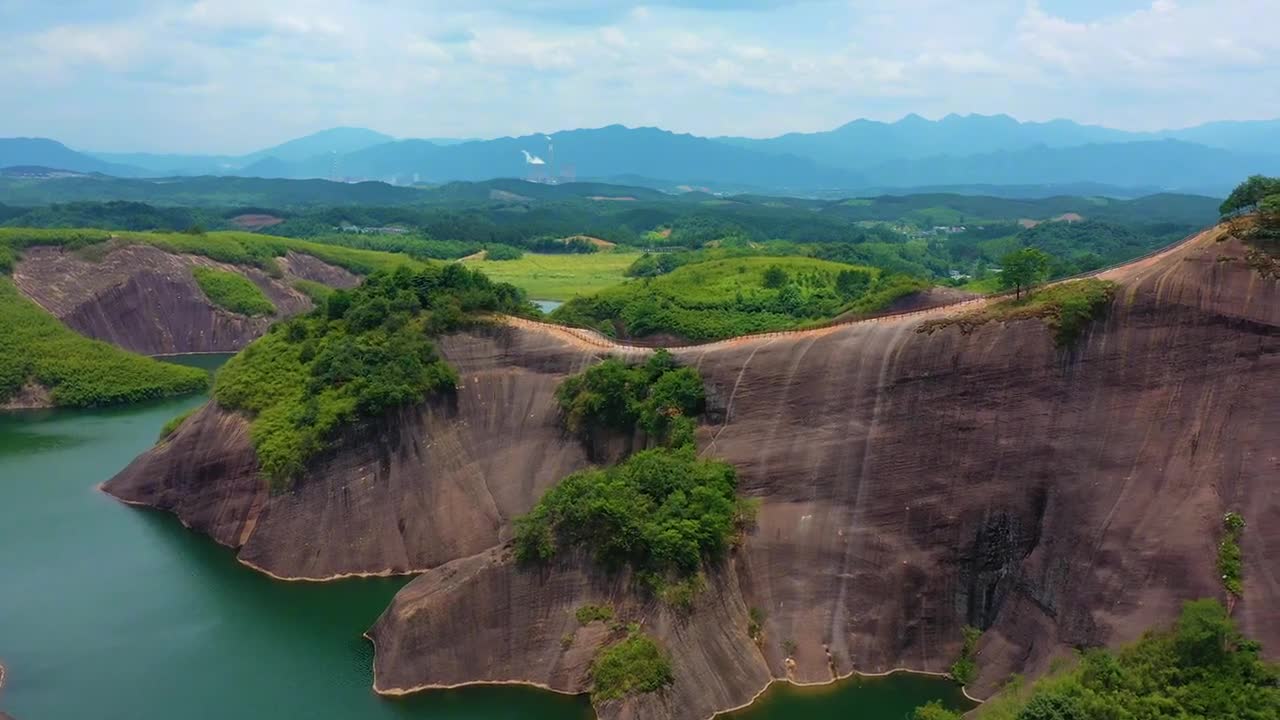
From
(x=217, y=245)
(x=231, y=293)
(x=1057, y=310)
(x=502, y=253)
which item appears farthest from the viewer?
(x=502, y=253)

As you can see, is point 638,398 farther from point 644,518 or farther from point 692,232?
point 692,232

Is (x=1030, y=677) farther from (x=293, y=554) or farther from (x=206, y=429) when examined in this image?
(x=206, y=429)

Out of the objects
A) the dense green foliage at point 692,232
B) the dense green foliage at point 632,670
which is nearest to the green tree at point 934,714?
the dense green foliage at point 632,670

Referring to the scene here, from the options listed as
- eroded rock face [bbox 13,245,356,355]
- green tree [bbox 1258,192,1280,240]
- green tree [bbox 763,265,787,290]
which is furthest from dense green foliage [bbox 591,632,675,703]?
eroded rock face [bbox 13,245,356,355]

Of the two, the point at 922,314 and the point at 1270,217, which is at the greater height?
the point at 1270,217

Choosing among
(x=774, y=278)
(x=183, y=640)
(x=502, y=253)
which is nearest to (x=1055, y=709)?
(x=183, y=640)

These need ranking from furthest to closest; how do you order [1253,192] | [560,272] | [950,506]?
[560,272] < [950,506] < [1253,192]

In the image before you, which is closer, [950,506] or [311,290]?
[950,506]
